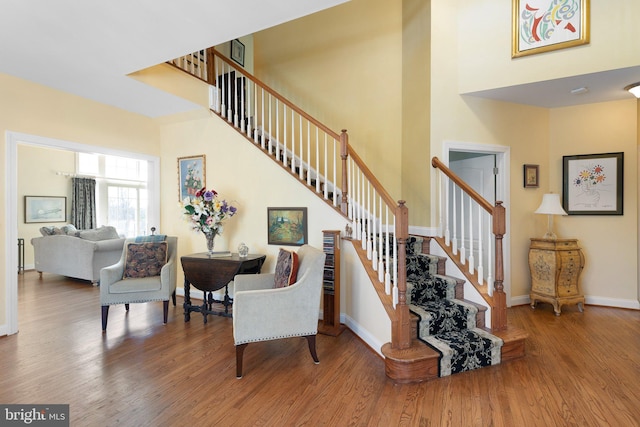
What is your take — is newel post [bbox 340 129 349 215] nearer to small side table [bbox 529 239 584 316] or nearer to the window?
small side table [bbox 529 239 584 316]

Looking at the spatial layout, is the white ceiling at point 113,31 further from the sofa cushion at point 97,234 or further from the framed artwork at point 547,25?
the sofa cushion at point 97,234

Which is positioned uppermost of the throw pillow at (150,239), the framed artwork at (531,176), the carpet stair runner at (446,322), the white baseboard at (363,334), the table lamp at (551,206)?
the framed artwork at (531,176)

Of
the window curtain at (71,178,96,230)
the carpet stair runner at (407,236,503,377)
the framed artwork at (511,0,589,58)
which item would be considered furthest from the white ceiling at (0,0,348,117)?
the window curtain at (71,178,96,230)

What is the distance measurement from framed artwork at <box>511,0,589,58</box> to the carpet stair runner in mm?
2501

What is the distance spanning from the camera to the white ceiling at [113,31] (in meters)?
2.10

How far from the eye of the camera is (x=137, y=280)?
3.31 m

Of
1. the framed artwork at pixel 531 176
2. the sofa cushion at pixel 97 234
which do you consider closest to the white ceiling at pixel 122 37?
the framed artwork at pixel 531 176

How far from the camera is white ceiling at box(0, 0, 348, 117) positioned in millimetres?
2102

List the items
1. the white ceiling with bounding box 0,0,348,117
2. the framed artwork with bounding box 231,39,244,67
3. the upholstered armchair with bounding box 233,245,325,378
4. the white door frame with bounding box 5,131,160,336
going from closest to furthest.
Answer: the white ceiling with bounding box 0,0,348,117 < the upholstered armchair with bounding box 233,245,325,378 < the white door frame with bounding box 5,131,160,336 < the framed artwork with bounding box 231,39,244,67

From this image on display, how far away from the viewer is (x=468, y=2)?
12.1ft

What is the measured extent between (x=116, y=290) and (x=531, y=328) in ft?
14.1

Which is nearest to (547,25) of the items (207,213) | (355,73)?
(355,73)

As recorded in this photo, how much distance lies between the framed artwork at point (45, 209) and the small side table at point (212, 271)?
582 cm

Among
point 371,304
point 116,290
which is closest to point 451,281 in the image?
point 371,304
